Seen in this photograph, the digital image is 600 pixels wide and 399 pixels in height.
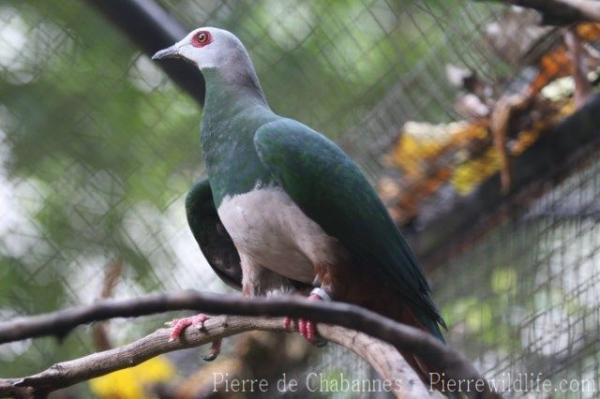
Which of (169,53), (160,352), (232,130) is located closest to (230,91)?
(232,130)

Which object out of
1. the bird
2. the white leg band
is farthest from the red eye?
the white leg band

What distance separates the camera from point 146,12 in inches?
99.5

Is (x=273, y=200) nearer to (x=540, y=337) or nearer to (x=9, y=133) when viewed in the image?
(x=540, y=337)

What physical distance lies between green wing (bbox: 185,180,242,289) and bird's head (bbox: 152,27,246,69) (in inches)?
10.6

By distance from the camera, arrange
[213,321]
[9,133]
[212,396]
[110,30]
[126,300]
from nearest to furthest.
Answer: [126,300], [213,321], [212,396], [110,30], [9,133]

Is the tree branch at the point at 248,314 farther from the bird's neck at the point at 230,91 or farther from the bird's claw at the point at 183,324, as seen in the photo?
the bird's neck at the point at 230,91

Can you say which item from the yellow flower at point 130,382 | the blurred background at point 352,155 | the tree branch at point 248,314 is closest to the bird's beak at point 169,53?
the blurred background at point 352,155

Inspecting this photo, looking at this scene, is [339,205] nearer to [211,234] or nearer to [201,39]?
[211,234]

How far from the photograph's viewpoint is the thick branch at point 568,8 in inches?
71.7

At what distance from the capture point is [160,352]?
5.73ft

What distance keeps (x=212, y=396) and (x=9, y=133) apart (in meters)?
1.06

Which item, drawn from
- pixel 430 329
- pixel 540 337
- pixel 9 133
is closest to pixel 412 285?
pixel 430 329

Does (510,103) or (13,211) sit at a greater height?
(13,211)

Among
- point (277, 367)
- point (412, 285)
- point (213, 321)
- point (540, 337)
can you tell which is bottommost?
point (540, 337)
